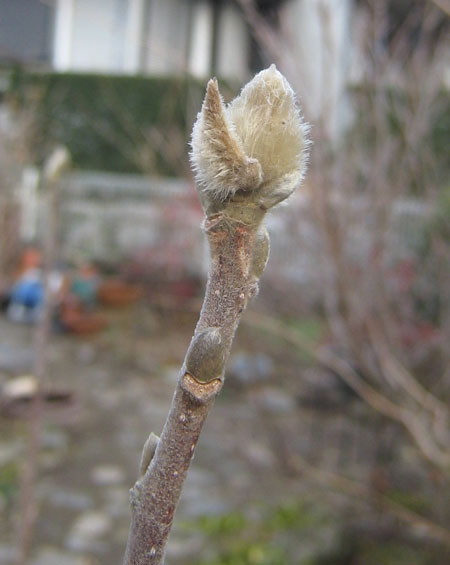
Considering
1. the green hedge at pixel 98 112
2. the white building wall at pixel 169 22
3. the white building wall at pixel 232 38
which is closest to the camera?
the green hedge at pixel 98 112

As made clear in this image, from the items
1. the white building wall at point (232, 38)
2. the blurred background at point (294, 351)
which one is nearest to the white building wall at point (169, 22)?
the white building wall at point (232, 38)

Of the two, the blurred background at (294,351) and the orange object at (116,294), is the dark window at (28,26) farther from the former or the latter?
the orange object at (116,294)

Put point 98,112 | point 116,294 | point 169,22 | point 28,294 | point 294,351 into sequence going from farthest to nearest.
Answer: point 169,22 < point 98,112 < point 116,294 < point 28,294 < point 294,351

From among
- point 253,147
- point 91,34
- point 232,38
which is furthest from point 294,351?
point 232,38

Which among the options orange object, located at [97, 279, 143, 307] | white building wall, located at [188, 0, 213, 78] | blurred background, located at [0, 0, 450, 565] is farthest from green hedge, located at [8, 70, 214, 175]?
white building wall, located at [188, 0, 213, 78]

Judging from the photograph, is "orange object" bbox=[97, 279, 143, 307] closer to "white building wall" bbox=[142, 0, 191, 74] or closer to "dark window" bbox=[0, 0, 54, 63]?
"white building wall" bbox=[142, 0, 191, 74]

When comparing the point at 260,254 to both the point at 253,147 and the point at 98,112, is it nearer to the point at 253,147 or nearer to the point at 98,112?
the point at 253,147

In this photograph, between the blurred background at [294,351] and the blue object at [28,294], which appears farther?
the blue object at [28,294]
